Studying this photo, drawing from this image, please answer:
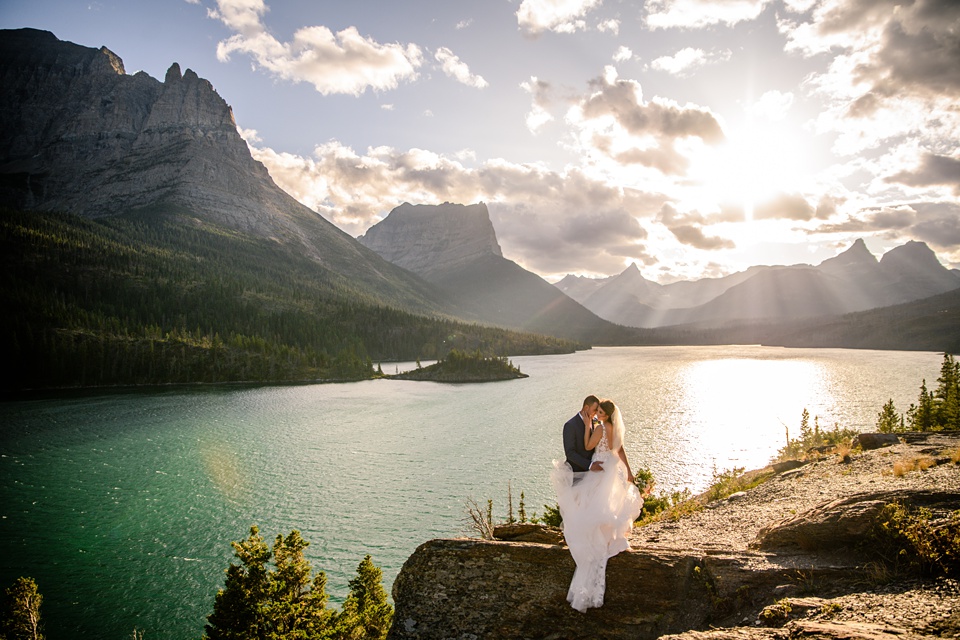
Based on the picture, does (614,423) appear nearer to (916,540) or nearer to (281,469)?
(916,540)

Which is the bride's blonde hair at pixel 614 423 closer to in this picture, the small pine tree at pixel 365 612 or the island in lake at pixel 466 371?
the small pine tree at pixel 365 612

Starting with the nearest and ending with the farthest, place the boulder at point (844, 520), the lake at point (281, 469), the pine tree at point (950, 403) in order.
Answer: the boulder at point (844, 520)
the lake at point (281, 469)
the pine tree at point (950, 403)

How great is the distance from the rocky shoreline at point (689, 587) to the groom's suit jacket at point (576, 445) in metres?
1.95

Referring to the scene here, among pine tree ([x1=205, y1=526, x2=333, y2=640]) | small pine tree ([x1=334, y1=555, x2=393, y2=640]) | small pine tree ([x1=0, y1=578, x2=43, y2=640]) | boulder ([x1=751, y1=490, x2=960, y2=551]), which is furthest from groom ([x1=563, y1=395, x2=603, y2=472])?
small pine tree ([x1=0, y1=578, x2=43, y2=640])

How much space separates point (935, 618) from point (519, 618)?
677 cm

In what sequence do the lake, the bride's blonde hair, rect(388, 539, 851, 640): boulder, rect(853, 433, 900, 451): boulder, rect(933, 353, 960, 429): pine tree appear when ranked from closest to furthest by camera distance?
1. rect(388, 539, 851, 640): boulder
2. the bride's blonde hair
3. rect(853, 433, 900, 451): boulder
4. the lake
5. rect(933, 353, 960, 429): pine tree

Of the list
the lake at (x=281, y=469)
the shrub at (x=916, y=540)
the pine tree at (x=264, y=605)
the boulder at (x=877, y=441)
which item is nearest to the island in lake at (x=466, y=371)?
the lake at (x=281, y=469)

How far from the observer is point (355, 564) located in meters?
31.0

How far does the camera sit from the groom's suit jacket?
10.7 m

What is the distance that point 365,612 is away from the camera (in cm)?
2069

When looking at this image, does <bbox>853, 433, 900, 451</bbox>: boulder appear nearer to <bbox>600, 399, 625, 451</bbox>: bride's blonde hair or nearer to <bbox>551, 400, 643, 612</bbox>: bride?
<bbox>551, 400, 643, 612</bbox>: bride

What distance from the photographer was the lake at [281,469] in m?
30.2

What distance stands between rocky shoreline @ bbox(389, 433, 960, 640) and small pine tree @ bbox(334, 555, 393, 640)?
41.5 ft

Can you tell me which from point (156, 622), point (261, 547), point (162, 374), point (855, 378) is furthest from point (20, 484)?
point (855, 378)
